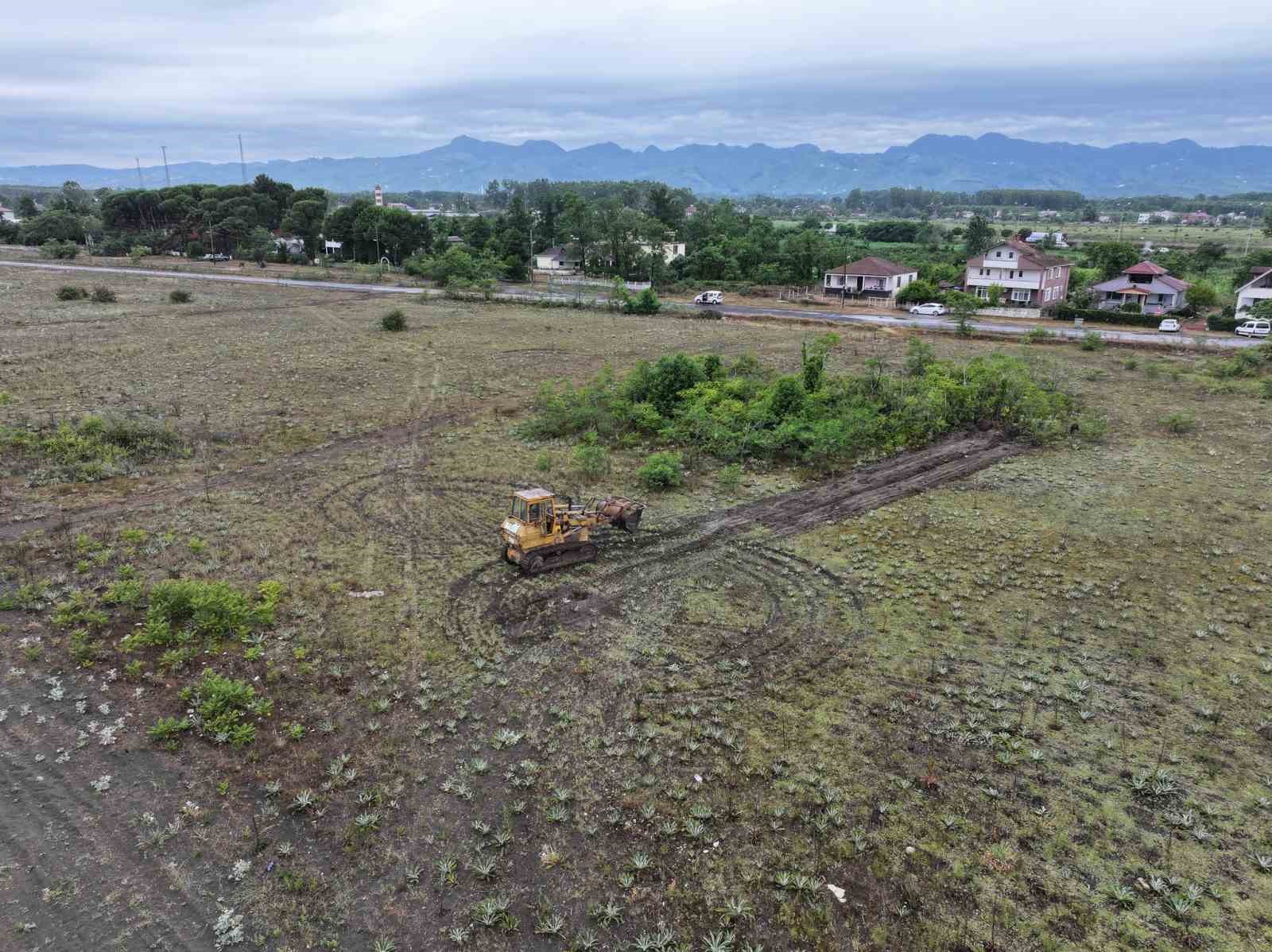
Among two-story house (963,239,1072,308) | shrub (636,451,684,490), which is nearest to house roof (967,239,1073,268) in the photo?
two-story house (963,239,1072,308)

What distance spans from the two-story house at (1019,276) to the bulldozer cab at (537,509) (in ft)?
175

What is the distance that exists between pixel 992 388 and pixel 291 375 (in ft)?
95.8

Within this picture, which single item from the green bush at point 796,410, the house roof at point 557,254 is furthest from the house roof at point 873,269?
the green bush at point 796,410

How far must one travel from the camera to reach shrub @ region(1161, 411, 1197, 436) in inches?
1096

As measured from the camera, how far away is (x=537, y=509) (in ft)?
53.6

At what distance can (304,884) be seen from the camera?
8938 millimetres

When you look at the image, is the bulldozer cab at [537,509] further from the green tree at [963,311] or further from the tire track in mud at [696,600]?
the green tree at [963,311]

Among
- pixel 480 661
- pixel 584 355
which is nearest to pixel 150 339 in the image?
pixel 584 355

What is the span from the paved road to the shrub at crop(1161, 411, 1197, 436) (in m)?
18.6

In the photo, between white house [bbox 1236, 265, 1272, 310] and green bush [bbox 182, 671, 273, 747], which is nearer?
green bush [bbox 182, 671, 273, 747]

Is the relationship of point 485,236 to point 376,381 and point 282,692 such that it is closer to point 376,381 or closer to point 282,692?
point 376,381

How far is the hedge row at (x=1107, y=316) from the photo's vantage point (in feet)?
165

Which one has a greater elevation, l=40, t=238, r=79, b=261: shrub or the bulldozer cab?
l=40, t=238, r=79, b=261: shrub

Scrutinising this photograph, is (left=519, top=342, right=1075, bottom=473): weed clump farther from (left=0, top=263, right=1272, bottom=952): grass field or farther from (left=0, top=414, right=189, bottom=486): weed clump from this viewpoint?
(left=0, top=414, right=189, bottom=486): weed clump
